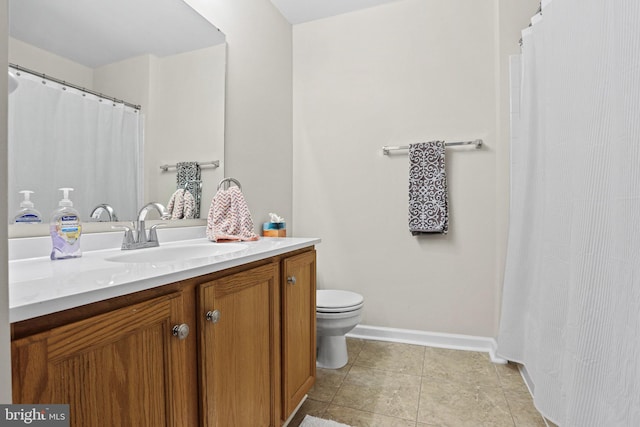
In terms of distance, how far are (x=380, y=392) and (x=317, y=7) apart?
8.46ft

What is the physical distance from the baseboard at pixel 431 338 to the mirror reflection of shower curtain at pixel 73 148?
1784 millimetres

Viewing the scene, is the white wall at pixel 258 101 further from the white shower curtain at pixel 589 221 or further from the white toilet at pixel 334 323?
the white shower curtain at pixel 589 221

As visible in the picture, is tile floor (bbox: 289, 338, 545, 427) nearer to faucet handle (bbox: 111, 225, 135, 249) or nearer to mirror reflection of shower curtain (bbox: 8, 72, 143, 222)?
faucet handle (bbox: 111, 225, 135, 249)

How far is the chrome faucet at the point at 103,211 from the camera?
3.70 feet

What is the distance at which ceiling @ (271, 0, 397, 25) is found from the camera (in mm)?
2271

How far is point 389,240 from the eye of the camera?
2.30 metres

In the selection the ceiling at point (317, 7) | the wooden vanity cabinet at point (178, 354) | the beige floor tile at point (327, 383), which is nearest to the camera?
the wooden vanity cabinet at point (178, 354)

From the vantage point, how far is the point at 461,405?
152cm

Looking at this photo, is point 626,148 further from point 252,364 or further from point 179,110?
point 179,110

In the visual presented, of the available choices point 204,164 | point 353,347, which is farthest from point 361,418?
point 204,164

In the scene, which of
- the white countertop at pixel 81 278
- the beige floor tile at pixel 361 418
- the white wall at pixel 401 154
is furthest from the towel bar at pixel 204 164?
the beige floor tile at pixel 361 418

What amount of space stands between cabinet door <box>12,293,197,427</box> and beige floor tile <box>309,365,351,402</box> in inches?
38.6

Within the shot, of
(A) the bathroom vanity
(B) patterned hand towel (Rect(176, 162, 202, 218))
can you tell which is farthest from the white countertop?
(B) patterned hand towel (Rect(176, 162, 202, 218))

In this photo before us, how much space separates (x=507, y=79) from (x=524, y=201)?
0.78 m
